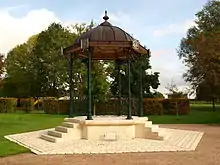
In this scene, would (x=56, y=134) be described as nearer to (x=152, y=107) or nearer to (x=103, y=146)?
(x=103, y=146)

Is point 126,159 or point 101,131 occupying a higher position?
point 101,131

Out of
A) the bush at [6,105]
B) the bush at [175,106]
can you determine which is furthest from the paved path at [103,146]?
the bush at [6,105]

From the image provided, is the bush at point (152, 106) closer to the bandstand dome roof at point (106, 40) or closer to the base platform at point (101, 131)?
the bandstand dome roof at point (106, 40)

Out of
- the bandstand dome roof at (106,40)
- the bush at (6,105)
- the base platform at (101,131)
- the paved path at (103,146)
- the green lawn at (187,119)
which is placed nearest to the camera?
the paved path at (103,146)

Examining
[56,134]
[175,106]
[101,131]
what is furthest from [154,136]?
[175,106]

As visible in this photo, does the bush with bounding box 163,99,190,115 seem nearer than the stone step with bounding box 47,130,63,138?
No

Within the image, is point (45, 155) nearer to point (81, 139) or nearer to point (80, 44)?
point (81, 139)

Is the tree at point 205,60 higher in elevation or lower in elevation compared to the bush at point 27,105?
higher

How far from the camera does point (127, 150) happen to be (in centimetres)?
1117

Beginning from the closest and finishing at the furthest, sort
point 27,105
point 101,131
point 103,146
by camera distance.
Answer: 1. point 103,146
2. point 101,131
3. point 27,105

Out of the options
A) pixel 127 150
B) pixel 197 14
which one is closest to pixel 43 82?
pixel 197 14

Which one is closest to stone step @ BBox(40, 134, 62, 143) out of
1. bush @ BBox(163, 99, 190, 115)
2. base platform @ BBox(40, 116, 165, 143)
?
base platform @ BBox(40, 116, 165, 143)

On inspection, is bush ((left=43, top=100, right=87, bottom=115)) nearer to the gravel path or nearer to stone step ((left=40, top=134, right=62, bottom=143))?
stone step ((left=40, top=134, right=62, bottom=143))

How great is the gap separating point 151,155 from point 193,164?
1619 millimetres
